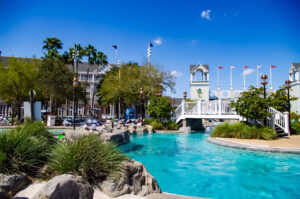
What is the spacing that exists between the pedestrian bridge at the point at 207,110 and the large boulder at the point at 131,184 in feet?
38.7

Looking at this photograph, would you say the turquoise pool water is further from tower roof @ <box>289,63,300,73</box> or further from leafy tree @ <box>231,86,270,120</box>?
tower roof @ <box>289,63,300,73</box>

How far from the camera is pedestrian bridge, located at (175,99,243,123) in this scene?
15.5m

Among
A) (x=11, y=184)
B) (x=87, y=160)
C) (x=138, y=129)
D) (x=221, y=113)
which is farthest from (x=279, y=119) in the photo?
(x=11, y=184)

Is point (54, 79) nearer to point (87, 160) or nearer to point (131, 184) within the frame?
point (87, 160)

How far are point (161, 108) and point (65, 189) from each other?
1754 cm

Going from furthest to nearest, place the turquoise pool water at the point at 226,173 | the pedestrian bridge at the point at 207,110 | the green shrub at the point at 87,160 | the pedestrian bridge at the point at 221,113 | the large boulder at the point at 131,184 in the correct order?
the pedestrian bridge at the point at 207,110 → the pedestrian bridge at the point at 221,113 → the turquoise pool water at the point at 226,173 → the green shrub at the point at 87,160 → the large boulder at the point at 131,184

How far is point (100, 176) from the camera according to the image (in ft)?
12.9

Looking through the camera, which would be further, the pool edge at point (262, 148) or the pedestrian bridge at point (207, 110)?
the pedestrian bridge at point (207, 110)

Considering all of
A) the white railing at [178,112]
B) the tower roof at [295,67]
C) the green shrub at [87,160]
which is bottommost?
the green shrub at [87,160]

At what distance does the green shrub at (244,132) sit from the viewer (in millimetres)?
12297

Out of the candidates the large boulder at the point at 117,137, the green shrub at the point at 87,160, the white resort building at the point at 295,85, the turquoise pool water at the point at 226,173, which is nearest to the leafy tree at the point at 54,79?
the large boulder at the point at 117,137

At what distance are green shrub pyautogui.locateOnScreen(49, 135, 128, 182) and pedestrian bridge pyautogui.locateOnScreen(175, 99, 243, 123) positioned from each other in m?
12.4

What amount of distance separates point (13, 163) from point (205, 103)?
1560cm

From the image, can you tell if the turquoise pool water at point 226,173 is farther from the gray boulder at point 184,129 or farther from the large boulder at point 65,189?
the gray boulder at point 184,129
